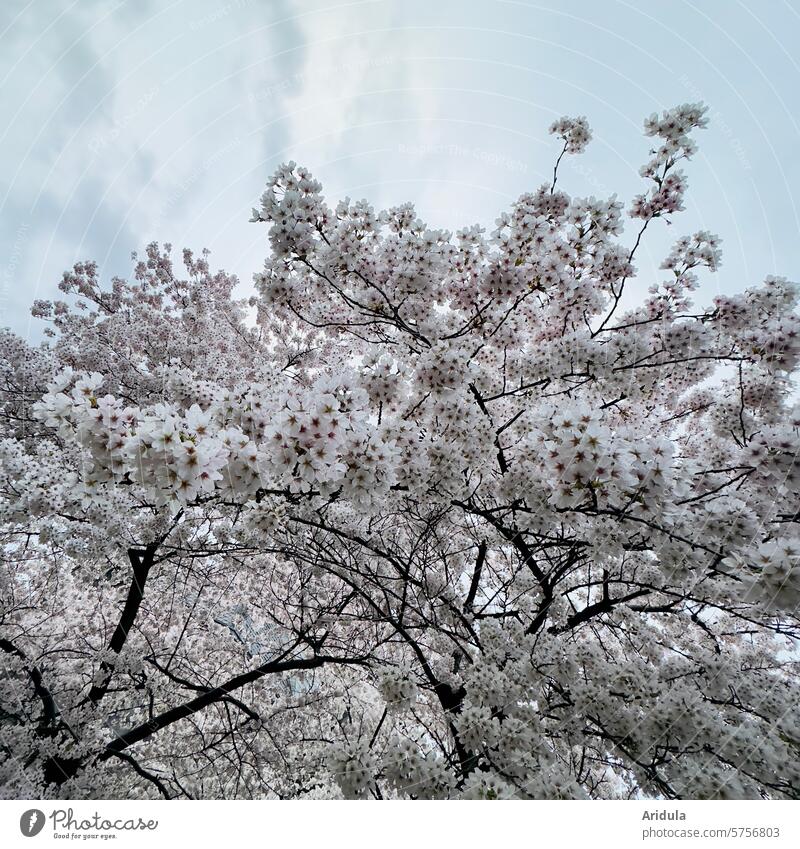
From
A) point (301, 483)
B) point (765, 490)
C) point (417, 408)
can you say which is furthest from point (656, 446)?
point (417, 408)

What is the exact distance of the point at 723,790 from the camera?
2635mm

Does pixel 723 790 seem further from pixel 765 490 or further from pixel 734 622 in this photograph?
pixel 734 622

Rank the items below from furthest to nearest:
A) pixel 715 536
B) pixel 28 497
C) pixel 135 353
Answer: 1. pixel 135 353
2. pixel 28 497
3. pixel 715 536

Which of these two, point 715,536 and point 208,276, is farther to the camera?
point 208,276

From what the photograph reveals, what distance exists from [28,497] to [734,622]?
41.1 feet

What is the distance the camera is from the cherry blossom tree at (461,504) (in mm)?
2447
